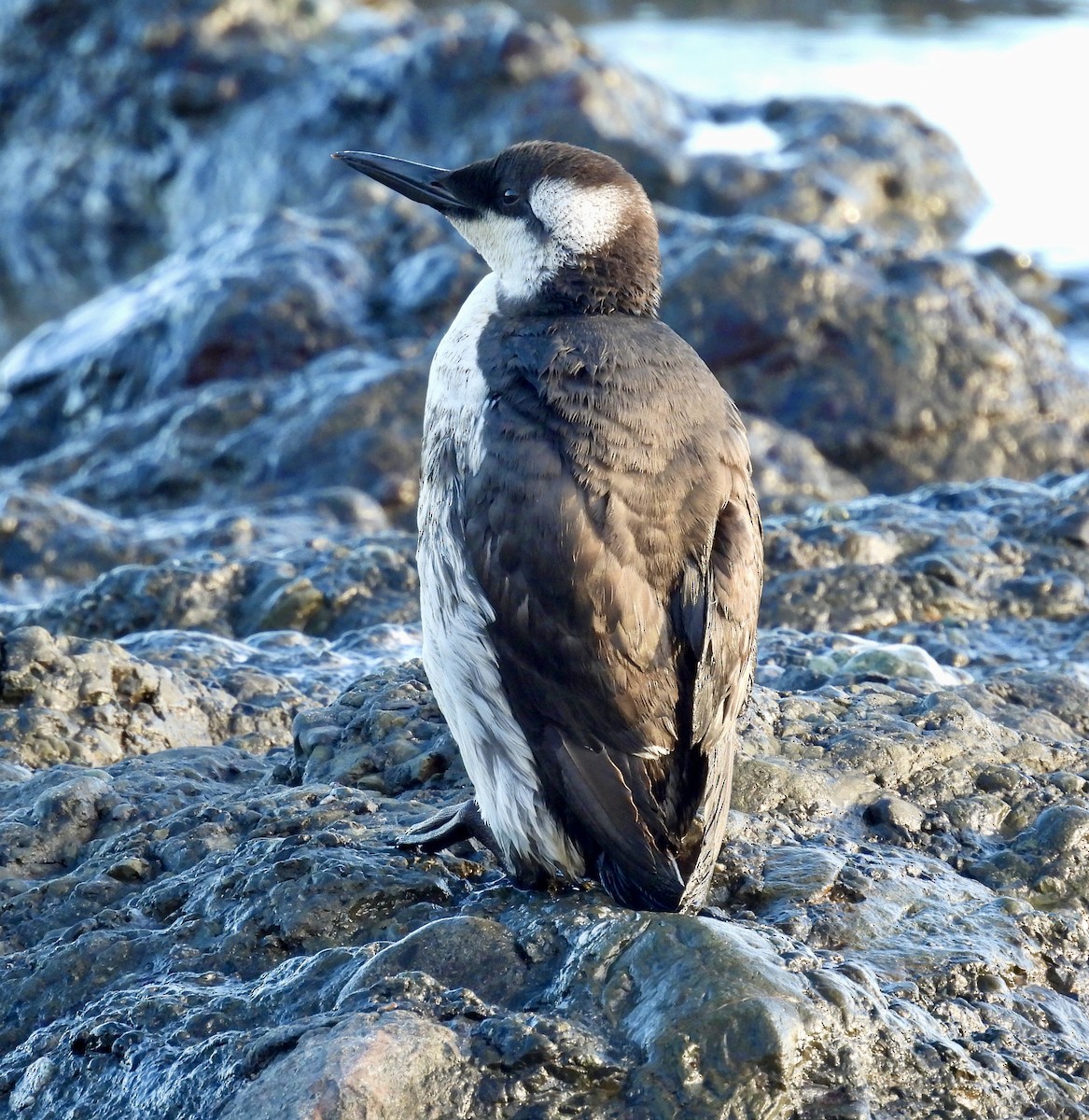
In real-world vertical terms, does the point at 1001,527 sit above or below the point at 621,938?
below

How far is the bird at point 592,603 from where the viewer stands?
323 cm

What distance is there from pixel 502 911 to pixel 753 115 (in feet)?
40.4

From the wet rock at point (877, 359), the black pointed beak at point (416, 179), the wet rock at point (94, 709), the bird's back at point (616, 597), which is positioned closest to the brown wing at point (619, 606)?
the bird's back at point (616, 597)

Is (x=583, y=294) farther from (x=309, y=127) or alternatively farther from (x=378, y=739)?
(x=309, y=127)

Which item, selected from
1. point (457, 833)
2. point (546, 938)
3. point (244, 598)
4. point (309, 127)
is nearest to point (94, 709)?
point (244, 598)

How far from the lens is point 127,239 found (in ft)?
52.1

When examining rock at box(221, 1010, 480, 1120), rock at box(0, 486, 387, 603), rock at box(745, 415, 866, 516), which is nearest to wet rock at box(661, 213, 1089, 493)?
rock at box(745, 415, 866, 516)

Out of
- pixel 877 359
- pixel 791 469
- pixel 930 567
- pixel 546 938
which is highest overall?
pixel 546 938

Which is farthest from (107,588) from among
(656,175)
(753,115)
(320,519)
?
(753,115)

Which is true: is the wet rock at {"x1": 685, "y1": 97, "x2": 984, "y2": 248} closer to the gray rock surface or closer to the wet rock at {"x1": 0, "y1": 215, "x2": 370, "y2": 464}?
the wet rock at {"x1": 0, "y1": 215, "x2": 370, "y2": 464}

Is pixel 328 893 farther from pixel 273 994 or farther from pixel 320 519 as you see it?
pixel 320 519

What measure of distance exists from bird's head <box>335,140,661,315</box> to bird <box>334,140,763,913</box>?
0.24 metres

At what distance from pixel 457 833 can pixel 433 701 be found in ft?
2.56

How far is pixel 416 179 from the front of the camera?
14.2ft
